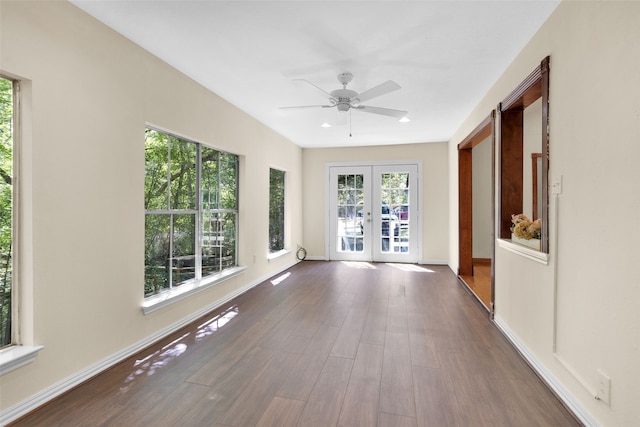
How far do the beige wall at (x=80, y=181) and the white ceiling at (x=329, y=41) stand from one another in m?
0.26

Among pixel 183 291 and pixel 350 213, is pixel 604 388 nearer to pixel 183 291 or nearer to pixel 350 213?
pixel 183 291

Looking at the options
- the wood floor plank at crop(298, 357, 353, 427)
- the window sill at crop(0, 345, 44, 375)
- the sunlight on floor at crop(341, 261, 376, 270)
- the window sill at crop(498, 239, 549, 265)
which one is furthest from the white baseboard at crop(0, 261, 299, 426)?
the sunlight on floor at crop(341, 261, 376, 270)

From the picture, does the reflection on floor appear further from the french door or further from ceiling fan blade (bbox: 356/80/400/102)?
ceiling fan blade (bbox: 356/80/400/102)

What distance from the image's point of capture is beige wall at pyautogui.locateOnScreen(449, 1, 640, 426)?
1430 mm

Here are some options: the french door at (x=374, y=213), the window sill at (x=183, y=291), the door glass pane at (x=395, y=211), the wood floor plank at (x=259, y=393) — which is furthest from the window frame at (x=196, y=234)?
the door glass pane at (x=395, y=211)

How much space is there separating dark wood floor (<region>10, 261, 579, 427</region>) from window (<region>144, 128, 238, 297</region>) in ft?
1.90

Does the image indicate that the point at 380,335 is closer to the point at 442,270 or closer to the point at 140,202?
the point at 140,202

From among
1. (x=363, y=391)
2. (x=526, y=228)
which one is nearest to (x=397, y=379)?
(x=363, y=391)

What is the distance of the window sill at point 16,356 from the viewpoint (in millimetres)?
1690

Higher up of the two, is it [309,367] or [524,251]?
[524,251]

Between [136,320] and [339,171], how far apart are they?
4.94 meters

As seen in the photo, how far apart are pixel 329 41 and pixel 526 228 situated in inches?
85.4

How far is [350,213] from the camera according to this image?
681 centimetres

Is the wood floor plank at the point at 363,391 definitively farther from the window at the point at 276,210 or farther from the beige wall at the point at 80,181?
the window at the point at 276,210
